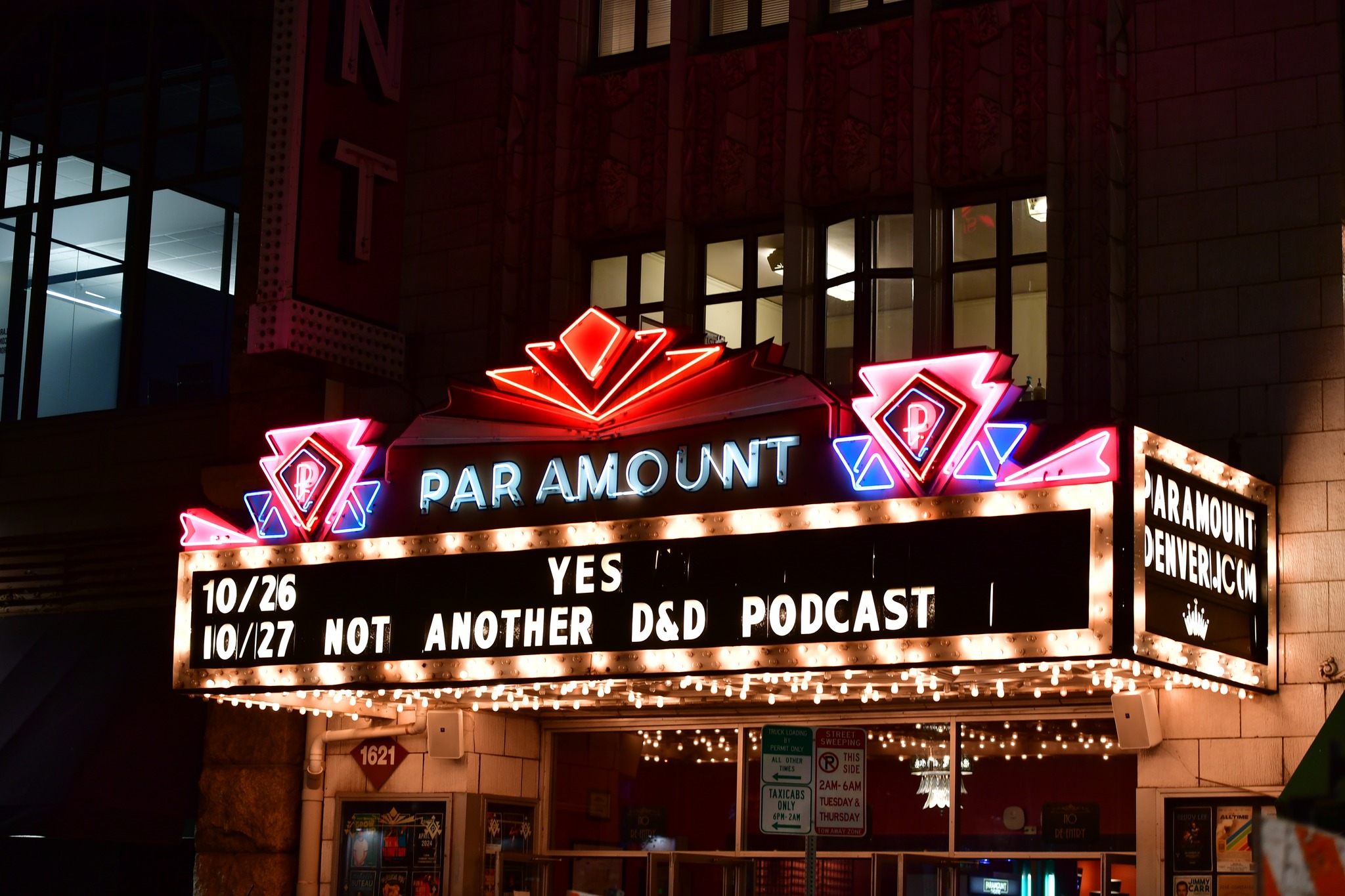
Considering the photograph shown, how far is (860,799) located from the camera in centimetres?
1080

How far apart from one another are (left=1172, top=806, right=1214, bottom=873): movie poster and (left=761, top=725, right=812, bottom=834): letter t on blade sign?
13.3 feet

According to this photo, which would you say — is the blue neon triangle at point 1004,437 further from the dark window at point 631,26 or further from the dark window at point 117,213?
the dark window at point 117,213

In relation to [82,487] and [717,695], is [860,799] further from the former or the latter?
[82,487]

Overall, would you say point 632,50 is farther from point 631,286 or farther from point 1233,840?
point 1233,840

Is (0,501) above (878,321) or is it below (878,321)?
below

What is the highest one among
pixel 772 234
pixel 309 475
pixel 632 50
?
pixel 632 50

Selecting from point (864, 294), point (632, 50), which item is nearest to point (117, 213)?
point (632, 50)

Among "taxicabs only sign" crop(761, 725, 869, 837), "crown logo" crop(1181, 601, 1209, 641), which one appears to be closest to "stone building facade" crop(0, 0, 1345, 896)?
"crown logo" crop(1181, 601, 1209, 641)

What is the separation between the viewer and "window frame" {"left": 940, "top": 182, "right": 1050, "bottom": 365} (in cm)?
1530

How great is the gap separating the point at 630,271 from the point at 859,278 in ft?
8.23

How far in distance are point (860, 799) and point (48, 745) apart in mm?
10128

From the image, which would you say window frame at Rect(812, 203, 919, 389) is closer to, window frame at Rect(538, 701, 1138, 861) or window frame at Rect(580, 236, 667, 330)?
window frame at Rect(580, 236, 667, 330)

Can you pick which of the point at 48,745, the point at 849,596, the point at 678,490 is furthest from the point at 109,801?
the point at 849,596

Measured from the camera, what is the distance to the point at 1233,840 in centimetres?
1328
